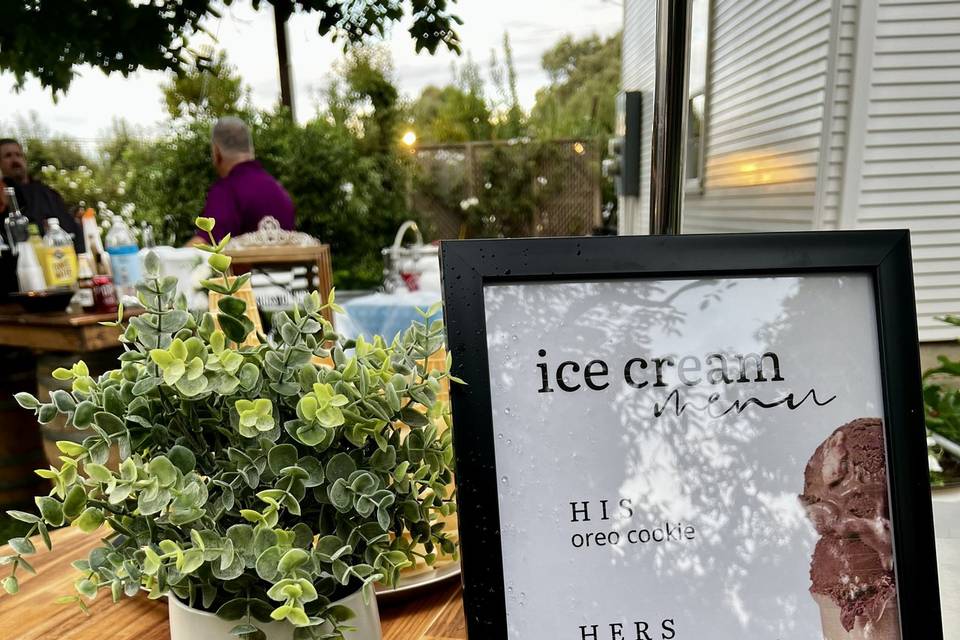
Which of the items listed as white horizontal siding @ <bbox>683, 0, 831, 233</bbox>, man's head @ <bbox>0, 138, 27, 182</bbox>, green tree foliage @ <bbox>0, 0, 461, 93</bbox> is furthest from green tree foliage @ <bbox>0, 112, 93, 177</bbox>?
white horizontal siding @ <bbox>683, 0, 831, 233</bbox>

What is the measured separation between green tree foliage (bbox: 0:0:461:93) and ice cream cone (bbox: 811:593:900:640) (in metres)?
0.73

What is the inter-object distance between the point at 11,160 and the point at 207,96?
3810mm

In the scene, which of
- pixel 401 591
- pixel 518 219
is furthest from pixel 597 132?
pixel 401 591

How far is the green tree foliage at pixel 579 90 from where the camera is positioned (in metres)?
9.64

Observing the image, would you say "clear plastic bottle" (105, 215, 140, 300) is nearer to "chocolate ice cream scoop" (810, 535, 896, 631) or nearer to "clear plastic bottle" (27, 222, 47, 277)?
"clear plastic bottle" (27, 222, 47, 277)

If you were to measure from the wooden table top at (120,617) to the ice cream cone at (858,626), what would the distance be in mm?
235

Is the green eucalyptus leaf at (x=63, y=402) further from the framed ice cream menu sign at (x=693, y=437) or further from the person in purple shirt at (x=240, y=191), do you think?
the person in purple shirt at (x=240, y=191)

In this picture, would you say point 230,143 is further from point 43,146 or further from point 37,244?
point 43,146

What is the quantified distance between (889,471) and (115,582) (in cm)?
42

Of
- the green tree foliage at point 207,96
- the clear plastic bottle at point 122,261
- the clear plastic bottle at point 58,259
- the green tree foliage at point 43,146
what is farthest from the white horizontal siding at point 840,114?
the green tree foliage at point 43,146

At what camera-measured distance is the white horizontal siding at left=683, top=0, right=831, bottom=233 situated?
3957 mm

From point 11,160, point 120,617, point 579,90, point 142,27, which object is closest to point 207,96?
point 11,160

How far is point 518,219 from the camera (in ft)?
31.1

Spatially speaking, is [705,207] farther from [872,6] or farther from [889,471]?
[889,471]
